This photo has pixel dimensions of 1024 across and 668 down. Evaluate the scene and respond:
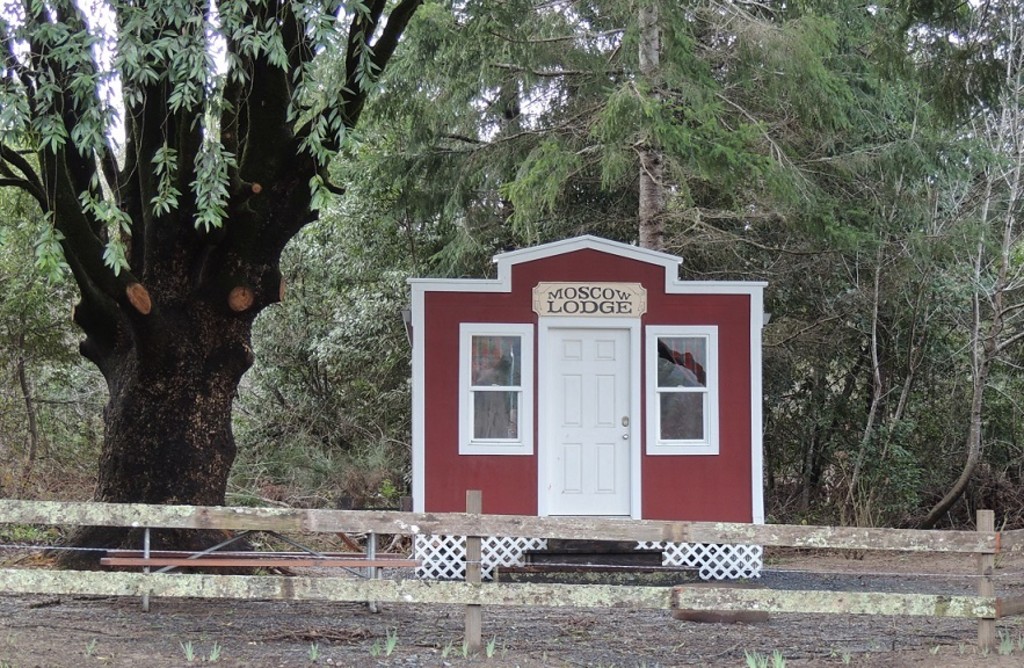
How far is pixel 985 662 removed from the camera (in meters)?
6.72

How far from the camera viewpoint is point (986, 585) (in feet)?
23.5

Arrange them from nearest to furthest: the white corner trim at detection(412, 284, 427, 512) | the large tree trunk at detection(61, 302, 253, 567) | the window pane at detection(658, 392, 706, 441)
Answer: the large tree trunk at detection(61, 302, 253, 567)
the white corner trim at detection(412, 284, 427, 512)
the window pane at detection(658, 392, 706, 441)

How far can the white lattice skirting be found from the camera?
35.9 ft

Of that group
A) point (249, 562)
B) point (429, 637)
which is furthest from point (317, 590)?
point (249, 562)

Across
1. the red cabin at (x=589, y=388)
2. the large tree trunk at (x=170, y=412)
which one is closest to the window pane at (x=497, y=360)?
the red cabin at (x=589, y=388)

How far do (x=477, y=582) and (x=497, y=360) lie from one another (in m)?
4.38

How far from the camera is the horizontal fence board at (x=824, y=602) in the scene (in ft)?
22.6

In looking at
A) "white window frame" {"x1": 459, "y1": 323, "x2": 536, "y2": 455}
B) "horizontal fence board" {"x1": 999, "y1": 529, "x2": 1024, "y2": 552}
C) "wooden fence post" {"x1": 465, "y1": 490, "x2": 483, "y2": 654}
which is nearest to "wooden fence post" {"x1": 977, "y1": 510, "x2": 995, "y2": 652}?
"horizontal fence board" {"x1": 999, "y1": 529, "x2": 1024, "y2": 552}

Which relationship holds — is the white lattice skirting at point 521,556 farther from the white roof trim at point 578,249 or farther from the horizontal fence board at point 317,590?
the horizontal fence board at point 317,590

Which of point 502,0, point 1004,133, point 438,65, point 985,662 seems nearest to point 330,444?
point 438,65

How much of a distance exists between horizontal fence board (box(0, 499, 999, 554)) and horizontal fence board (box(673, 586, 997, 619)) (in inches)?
12.4

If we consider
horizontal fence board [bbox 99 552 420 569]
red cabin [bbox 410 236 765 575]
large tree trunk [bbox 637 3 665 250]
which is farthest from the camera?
large tree trunk [bbox 637 3 665 250]

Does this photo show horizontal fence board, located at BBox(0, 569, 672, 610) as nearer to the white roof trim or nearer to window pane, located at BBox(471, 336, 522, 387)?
window pane, located at BBox(471, 336, 522, 387)

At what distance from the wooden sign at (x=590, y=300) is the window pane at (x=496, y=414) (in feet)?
3.05
